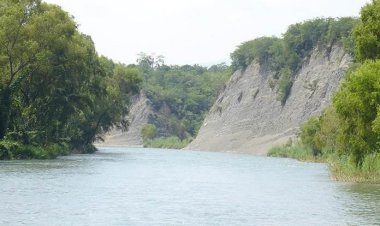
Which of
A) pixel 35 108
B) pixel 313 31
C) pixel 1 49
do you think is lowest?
pixel 35 108

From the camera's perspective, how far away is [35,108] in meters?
87.0

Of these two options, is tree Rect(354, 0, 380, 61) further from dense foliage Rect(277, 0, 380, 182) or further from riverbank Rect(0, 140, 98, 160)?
riverbank Rect(0, 140, 98, 160)

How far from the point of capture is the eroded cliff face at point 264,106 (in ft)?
459

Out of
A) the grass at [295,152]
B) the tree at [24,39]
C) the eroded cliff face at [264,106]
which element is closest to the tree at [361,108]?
the tree at [24,39]

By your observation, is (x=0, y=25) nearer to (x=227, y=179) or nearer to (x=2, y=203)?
(x=227, y=179)

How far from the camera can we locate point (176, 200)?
39500 mm

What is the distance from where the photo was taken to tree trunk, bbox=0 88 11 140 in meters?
77.4

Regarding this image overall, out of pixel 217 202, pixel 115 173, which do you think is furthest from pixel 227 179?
pixel 217 202

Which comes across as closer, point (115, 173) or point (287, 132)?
point (115, 173)

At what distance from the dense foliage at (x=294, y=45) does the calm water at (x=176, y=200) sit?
84595mm

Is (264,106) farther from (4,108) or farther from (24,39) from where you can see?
(24,39)

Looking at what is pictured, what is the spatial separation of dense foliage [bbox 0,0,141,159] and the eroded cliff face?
176ft

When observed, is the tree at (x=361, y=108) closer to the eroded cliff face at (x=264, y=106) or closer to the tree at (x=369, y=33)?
the tree at (x=369, y=33)

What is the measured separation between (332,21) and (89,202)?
4448 inches
